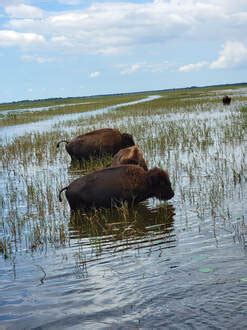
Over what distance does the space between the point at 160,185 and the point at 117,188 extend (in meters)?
0.81

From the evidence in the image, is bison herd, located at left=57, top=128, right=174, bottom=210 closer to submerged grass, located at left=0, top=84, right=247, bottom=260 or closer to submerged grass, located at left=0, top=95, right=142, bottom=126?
submerged grass, located at left=0, top=84, right=247, bottom=260

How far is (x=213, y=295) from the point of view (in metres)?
4.95

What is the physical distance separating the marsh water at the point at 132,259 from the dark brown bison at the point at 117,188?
215mm

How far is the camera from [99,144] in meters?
16.0

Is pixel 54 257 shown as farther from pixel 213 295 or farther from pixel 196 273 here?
pixel 213 295

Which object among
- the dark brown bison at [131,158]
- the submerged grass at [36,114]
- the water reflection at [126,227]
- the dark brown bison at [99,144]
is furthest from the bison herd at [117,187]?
the submerged grass at [36,114]

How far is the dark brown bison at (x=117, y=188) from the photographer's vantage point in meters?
9.48

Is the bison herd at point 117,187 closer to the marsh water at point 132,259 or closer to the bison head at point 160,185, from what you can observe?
the bison head at point 160,185

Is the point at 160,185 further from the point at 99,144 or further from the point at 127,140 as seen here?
the point at 99,144

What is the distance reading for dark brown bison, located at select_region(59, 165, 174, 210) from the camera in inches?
373

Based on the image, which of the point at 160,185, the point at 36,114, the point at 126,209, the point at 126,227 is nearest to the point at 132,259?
the point at 126,227

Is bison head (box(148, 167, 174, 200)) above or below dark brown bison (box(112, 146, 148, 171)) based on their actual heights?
below

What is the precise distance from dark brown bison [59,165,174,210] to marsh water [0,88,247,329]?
0.71ft

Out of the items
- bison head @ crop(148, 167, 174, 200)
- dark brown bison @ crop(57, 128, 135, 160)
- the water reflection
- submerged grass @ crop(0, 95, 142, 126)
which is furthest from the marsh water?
submerged grass @ crop(0, 95, 142, 126)
